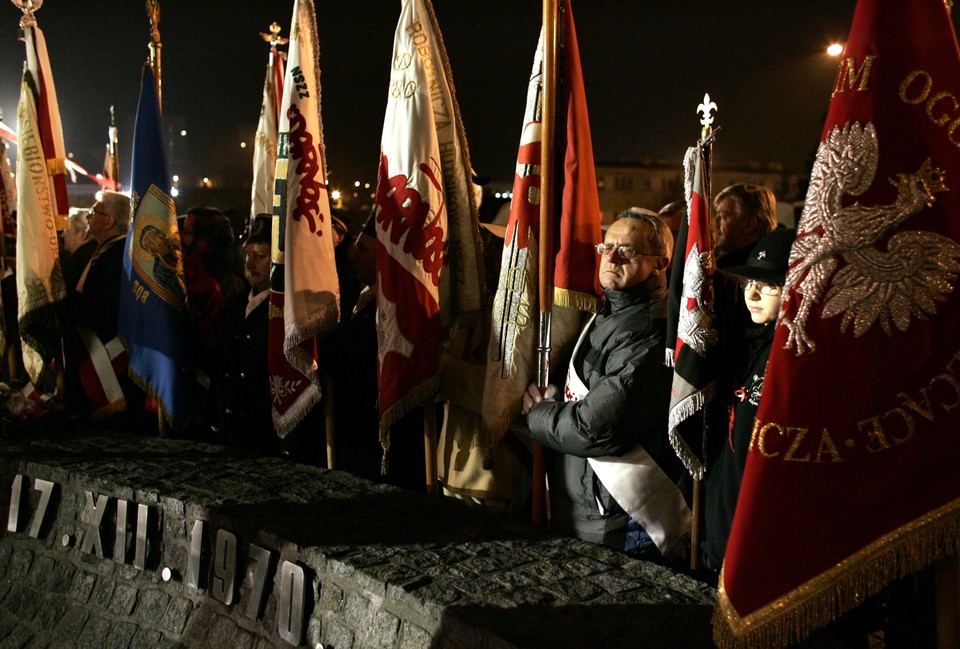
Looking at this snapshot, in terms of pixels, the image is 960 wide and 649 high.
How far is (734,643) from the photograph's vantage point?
1.98m

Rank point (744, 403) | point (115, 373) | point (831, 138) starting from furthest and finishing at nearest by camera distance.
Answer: point (115, 373) < point (744, 403) < point (831, 138)

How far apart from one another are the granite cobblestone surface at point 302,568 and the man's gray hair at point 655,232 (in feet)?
4.01

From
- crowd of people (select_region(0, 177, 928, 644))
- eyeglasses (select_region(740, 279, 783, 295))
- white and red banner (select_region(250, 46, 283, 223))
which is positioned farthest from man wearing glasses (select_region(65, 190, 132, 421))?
eyeglasses (select_region(740, 279, 783, 295))

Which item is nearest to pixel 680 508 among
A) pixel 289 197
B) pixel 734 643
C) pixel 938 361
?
pixel 734 643

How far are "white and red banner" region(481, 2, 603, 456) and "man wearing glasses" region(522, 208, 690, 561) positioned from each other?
230 mm

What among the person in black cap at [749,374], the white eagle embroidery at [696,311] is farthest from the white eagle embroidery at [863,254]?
the white eagle embroidery at [696,311]

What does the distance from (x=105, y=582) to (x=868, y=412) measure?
3659mm

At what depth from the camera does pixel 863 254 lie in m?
1.95

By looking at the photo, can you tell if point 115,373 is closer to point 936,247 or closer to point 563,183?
point 563,183

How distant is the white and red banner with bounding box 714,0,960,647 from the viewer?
1907 millimetres

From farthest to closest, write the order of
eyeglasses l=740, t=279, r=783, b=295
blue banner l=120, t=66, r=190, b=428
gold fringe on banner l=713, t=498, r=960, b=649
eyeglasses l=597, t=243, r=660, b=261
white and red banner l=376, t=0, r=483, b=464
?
blue banner l=120, t=66, r=190, b=428 < white and red banner l=376, t=0, r=483, b=464 < eyeglasses l=597, t=243, r=660, b=261 < eyeglasses l=740, t=279, r=783, b=295 < gold fringe on banner l=713, t=498, r=960, b=649

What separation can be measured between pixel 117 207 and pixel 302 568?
3757mm

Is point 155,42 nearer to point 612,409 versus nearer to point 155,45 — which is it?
point 155,45

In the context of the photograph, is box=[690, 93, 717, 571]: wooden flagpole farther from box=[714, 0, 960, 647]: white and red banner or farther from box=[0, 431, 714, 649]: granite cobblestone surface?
box=[714, 0, 960, 647]: white and red banner
